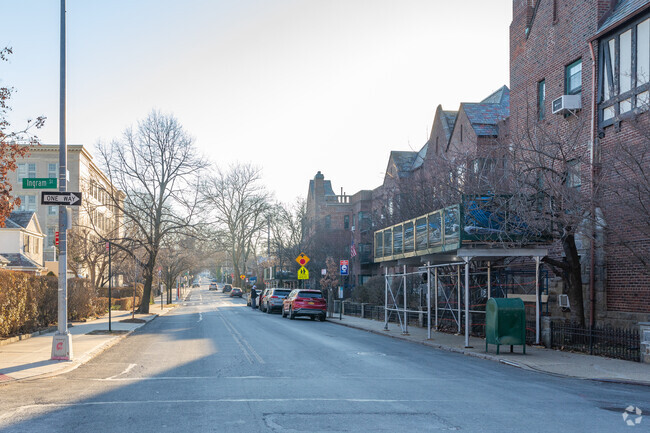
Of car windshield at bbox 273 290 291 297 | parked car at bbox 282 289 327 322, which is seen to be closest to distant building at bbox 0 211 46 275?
car windshield at bbox 273 290 291 297

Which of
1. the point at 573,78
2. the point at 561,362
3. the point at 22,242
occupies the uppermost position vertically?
the point at 573,78

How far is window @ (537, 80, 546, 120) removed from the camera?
24.0 metres

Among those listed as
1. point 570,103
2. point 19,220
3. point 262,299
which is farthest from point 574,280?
point 19,220

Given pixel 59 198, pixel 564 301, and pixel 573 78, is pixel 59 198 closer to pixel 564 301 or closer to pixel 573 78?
pixel 564 301

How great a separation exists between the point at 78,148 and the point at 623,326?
200 feet

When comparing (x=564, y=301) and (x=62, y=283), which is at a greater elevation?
(x=62, y=283)

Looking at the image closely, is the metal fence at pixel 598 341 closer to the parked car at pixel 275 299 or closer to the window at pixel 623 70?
the window at pixel 623 70

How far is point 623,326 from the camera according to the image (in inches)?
714

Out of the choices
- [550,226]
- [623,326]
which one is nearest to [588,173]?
[550,226]

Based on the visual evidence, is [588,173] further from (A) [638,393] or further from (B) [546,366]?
(A) [638,393]

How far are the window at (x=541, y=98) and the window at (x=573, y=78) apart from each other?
5.33 ft

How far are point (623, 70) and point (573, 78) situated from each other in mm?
3370

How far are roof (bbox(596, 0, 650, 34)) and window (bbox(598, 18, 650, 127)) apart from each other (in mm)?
340

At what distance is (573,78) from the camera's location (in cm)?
2205
